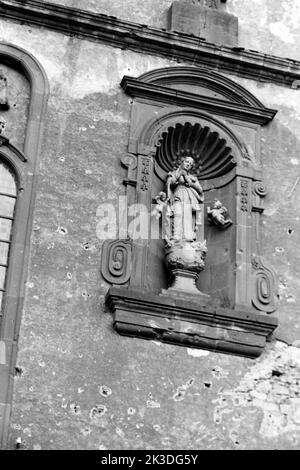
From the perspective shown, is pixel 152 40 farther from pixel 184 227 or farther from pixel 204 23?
pixel 184 227

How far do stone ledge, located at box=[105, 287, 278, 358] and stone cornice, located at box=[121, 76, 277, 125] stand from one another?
261 centimetres

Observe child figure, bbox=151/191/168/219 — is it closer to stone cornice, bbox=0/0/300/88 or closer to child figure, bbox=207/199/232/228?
A: child figure, bbox=207/199/232/228

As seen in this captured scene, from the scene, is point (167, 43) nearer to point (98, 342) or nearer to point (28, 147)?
point (28, 147)

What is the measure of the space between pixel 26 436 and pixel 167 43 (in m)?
5.26

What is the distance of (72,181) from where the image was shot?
1243cm

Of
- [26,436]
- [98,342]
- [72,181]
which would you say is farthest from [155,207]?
[26,436]

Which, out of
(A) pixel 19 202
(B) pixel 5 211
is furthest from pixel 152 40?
(B) pixel 5 211

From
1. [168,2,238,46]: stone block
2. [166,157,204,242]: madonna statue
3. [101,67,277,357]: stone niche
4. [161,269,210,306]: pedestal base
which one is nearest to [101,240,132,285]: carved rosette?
[101,67,277,357]: stone niche

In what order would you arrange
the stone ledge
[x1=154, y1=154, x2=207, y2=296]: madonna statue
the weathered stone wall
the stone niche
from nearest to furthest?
1. the weathered stone wall
2. the stone ledge
3. the stone niche
4. [x1=154, y1=154, x2=207, y2=296]: madonna statue

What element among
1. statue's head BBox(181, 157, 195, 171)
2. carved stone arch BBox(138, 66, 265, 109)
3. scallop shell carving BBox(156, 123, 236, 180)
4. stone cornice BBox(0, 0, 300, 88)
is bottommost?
statue's head BBox(181, 157, 195, 171)

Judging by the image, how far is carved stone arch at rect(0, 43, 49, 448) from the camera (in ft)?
36.5

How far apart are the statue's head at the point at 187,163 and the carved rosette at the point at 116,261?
1.31 m

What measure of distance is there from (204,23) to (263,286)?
3663mm

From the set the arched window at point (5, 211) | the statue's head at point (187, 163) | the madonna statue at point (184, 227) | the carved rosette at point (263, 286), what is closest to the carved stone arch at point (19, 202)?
the arched window at point (5, 211)
